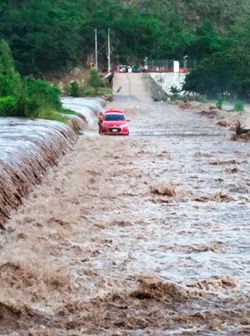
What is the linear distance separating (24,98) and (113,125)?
390cm

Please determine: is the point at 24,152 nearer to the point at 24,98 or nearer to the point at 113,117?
the point at 24,98

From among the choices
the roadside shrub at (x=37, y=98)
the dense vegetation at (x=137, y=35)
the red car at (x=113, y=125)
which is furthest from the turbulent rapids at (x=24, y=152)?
the dense vegetation at (x=137, y=35)

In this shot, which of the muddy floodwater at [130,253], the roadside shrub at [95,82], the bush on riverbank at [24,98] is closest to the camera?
the muddy floodwater at [130,253]

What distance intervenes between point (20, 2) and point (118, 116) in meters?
66.0

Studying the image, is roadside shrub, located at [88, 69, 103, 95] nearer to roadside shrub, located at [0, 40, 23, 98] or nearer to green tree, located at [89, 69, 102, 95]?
green tree, located at [89, 69, 102, 95]

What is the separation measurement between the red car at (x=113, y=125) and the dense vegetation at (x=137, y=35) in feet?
141

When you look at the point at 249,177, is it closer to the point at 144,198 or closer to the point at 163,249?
the point at 144,198

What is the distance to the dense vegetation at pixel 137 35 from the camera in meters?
83.6

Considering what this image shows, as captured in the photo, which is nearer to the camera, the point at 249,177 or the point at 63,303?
the point at 63,303

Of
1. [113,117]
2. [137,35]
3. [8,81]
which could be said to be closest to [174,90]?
[137,35]

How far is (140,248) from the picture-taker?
13.5 meters

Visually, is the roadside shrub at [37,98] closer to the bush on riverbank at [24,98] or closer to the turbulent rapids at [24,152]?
the bush on riverbank at [24,98]

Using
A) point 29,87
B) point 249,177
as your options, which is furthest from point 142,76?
point 249,177

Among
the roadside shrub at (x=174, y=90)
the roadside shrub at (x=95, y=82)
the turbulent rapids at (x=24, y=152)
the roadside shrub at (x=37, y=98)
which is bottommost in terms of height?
the roadside shrub at (x=174, y=90)
